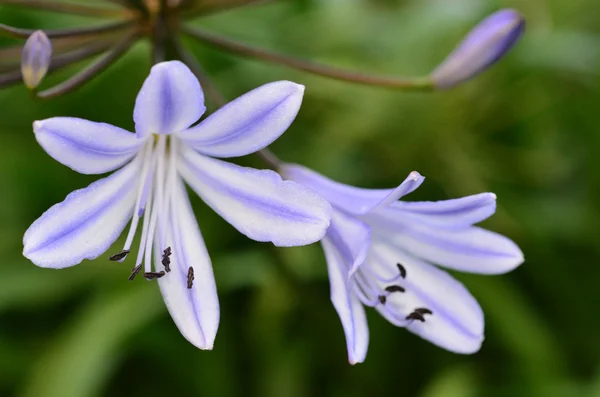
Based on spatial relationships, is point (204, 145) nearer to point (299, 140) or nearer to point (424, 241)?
point (424, 241)

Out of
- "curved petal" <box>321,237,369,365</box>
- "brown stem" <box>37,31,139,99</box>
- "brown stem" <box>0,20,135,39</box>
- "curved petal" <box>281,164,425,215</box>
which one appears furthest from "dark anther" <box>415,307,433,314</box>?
"brown stem" <box>0,20,135,39</box>

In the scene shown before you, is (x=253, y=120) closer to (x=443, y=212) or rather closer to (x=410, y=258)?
(x=443, y=212)

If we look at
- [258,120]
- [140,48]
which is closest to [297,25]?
[140,48]

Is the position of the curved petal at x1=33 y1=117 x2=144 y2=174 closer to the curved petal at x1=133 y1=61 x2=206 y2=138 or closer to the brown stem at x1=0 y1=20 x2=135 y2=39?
the curved petal at x1=133 y1=61 x2=206 y2=138

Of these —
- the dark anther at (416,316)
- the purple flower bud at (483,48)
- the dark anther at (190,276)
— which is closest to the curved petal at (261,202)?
the dark anther at (190,276)

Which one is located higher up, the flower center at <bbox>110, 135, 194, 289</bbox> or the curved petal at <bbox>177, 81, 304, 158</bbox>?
the curved petal at <bbox>177, 81, 304, 158</bbox>

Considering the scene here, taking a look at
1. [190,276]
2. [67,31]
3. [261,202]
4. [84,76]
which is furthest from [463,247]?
[67,31]

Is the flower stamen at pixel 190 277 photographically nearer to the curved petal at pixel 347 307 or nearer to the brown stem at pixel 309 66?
the curved petal at pixel 347 307
